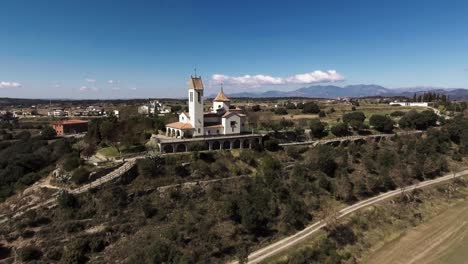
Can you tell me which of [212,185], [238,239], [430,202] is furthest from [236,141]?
[430,202]

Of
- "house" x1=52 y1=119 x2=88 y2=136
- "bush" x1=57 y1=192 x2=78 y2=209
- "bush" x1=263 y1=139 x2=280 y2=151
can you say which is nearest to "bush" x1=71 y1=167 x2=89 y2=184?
"bush" x1=57 y1=192 x2=78 y2=209

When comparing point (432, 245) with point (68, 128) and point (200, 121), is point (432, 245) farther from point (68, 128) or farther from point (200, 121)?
point (68, 128)

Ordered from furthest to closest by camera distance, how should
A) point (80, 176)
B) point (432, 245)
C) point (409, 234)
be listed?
point (80, 176)
point (409, 234)
point (432, 245)

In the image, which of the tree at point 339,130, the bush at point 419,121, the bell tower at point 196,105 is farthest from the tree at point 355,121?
the bell tower at point 196,105

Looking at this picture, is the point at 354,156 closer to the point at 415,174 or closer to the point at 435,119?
the point at 415,174

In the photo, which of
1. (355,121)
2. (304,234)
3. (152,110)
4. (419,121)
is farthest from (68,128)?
(419,121)

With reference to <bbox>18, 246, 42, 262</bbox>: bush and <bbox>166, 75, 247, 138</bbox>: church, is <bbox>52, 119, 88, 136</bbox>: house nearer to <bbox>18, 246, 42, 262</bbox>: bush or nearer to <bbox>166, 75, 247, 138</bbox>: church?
<bbox>166, 75, 247, 138</bbox>: church

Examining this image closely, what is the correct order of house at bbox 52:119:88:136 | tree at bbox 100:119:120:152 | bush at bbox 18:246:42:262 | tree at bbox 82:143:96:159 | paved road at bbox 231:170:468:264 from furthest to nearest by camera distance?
house at bbox 52:119:88:136
tree at bbox 100:119:120:152
tree at bbox 82:143:96:159
paved road at bbox 231:170:468:264
bush at bbox 18:246:42:262
